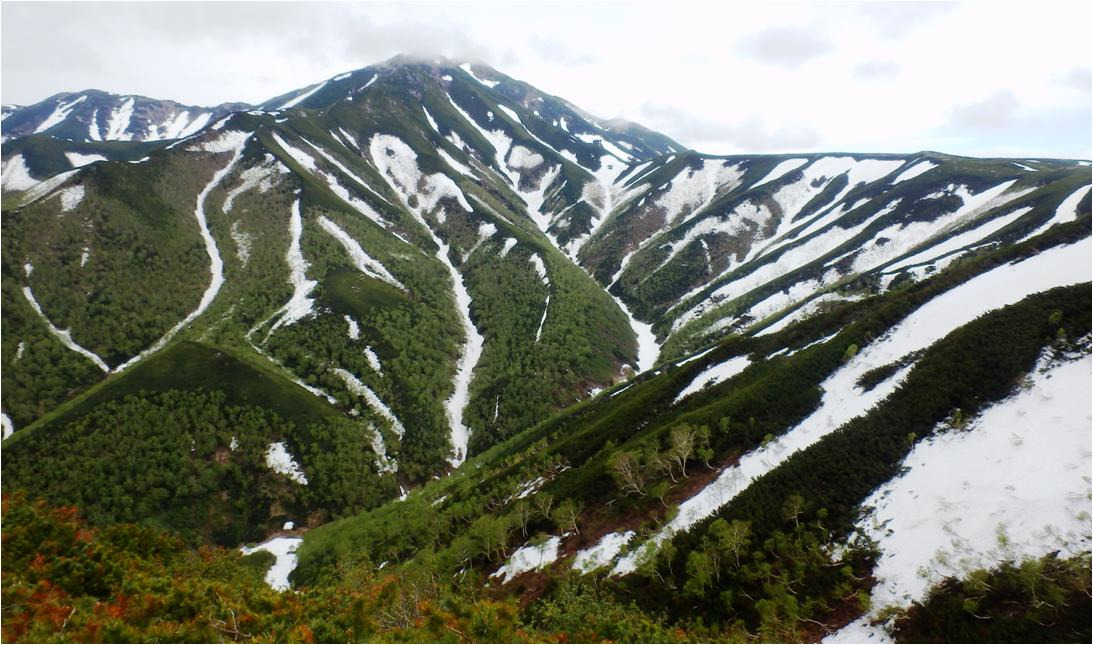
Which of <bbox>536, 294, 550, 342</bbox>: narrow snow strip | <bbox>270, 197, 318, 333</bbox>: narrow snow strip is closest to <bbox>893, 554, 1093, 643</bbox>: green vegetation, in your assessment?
<bbox>536, 294, 550, 342</bbox>: narrow snow strip

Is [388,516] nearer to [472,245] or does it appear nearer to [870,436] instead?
[870,436]

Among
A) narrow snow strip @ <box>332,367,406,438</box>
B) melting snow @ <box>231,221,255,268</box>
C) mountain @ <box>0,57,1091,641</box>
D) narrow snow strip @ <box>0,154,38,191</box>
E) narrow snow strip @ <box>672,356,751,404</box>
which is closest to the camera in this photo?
mountain @ <box>0,57,1091,641</box>

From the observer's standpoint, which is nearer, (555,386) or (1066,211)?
(1066,211)

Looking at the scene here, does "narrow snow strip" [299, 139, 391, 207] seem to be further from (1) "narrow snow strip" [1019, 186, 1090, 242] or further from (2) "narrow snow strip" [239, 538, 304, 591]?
(1) "narrow snow strip" [1019, 186, 1090, 242]

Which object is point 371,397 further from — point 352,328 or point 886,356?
point 886,356

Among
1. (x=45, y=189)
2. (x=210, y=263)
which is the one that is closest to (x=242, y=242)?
(x=210, y=263)
